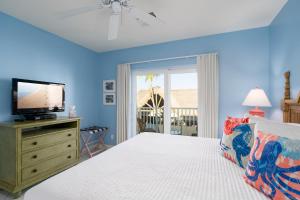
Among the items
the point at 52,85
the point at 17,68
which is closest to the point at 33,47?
the point at 17,68

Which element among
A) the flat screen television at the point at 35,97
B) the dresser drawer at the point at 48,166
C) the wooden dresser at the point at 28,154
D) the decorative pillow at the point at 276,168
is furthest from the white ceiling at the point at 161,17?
the dresser drawer at the point at 48,166

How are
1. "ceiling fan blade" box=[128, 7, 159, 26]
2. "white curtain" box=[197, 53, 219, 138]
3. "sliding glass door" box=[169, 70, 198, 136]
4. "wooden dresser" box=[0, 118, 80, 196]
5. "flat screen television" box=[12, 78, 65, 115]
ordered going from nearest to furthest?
Answer: 1. "ceiling fan blade" box=[128, 7, 159, 26]
2. "wooden dresser" box=[0, 118, 80, 196]
3. "flat screen television" box=[12, 78, 65, 115]
4. "white curtain" box=[197, 53, 219, 138]
5. "sliding glass door" box=[169, 70, 198, 136]

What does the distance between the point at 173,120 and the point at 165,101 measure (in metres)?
0.67

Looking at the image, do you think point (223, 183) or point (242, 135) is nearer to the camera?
point (223, 183)

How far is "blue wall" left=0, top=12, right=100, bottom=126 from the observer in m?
2.29

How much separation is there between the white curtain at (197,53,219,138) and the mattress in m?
1.49

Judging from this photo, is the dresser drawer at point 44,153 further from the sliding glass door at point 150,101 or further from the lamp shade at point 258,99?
the lamp shade at point 258,99

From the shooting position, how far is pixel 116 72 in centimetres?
392

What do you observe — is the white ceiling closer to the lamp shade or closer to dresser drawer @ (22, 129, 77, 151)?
the lamp shade

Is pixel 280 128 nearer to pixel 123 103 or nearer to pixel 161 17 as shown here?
pixel 161 17

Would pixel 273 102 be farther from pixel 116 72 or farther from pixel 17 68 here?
pixel 17 68

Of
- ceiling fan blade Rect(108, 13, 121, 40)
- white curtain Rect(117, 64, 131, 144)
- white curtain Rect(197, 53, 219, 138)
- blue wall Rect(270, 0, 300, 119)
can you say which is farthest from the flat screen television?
blue wall Rect(270, 0, 300, 119)

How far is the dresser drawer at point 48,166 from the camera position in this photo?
207cm

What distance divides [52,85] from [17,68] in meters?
0.53
